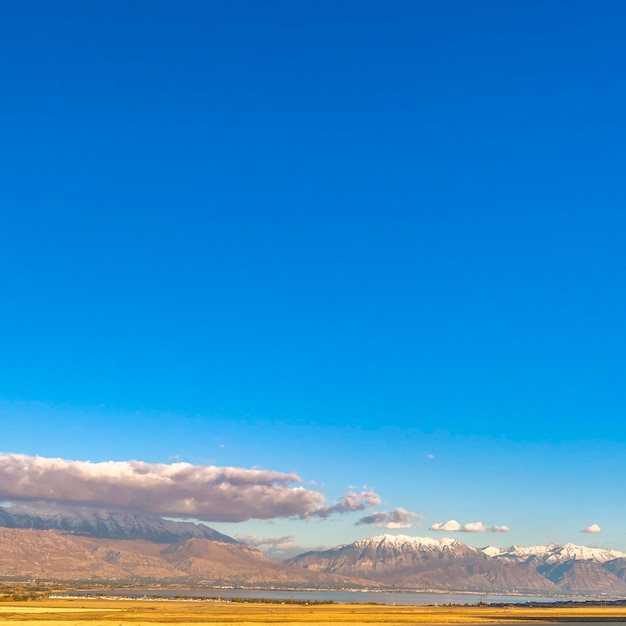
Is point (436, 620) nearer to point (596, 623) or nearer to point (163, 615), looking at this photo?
point (596, 623)

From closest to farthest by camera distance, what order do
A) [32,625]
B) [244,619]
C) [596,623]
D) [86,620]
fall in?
[32,625] < [86,620] < [244,619] < [596,623]

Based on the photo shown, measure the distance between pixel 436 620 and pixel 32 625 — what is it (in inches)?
3702

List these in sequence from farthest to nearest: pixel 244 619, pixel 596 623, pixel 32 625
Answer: pixel 596 623 → pixel 244 619 → pixel 32 625

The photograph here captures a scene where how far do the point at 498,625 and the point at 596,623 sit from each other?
28.1m

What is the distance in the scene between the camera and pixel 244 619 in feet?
513

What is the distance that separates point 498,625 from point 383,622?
26.0 meters

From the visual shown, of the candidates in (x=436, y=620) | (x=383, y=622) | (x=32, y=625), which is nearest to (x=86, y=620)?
(x=32, y=625)

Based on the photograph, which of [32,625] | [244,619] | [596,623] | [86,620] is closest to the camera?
[32,625]

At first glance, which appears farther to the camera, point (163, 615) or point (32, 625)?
point (163, 615)

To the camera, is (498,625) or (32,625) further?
(498,625)

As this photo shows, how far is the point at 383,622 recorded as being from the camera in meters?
160

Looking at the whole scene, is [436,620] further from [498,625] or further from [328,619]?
[328,619]

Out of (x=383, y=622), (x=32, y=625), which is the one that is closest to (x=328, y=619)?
(x=383, y=622)

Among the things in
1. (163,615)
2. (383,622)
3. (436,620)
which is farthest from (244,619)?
(436,620)
